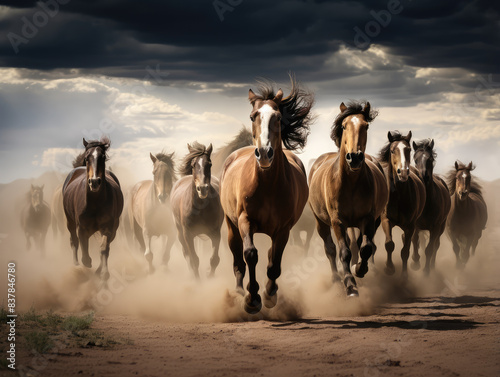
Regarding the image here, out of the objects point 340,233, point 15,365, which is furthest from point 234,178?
point 15,365

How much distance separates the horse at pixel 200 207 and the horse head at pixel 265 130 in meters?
4.11

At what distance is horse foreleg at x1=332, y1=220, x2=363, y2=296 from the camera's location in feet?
29.8

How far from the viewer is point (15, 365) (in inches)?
236

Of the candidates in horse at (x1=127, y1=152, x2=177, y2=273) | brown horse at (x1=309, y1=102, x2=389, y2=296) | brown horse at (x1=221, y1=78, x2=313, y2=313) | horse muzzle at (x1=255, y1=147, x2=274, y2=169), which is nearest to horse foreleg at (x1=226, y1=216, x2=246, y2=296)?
brown horse at (x1=221, y1=78, x2=313, y2=313)

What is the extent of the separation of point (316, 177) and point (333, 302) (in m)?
2.43

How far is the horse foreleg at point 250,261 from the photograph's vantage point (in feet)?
26.1

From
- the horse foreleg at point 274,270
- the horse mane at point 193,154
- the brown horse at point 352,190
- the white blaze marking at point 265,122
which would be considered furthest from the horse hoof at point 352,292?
the horse mane at point 193,154

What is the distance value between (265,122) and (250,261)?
1.78 meters

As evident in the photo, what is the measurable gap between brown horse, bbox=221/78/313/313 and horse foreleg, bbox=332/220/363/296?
85cm

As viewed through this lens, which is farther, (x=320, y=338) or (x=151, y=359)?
(x=320, y=338)

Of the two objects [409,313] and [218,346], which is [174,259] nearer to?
[409,313]

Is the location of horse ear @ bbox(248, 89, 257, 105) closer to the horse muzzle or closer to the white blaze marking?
the white blaze marking

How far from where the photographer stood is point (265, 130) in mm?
7559

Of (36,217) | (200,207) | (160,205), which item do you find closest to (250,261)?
(200,207)
